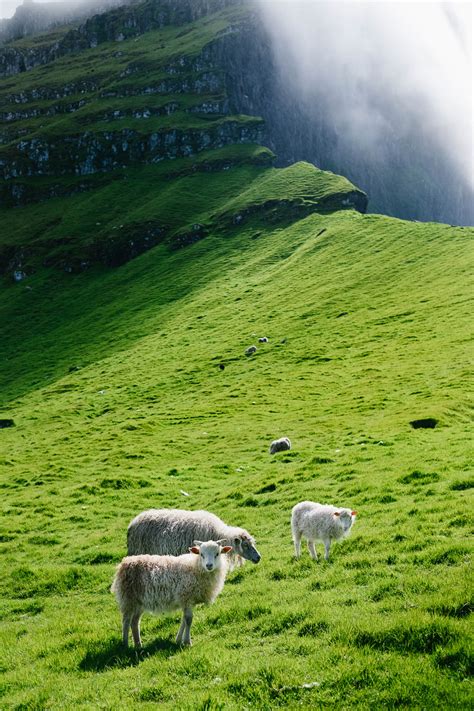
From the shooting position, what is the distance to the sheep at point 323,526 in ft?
45.4

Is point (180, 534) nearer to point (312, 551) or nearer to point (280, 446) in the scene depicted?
point (312, 551)

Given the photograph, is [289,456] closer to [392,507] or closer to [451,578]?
[392,507]

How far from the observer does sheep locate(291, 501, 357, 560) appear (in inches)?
544

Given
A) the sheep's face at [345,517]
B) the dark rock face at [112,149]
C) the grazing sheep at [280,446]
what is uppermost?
the dark rock face at [112,149]

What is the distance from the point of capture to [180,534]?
588 inches

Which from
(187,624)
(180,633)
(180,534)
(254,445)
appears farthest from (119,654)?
(254,445)

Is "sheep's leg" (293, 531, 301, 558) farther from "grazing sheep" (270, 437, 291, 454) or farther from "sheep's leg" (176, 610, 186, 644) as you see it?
"grazing sheep" (270, 437, 291, 454)

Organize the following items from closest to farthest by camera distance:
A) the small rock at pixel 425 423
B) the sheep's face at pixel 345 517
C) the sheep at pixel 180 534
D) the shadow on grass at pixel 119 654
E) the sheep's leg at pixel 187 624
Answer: the shadow on grass at pixel 119 654
the sheep's leg at pixel 187 624
the sheep's face at pixel 345 517
the sheep at pixel 180 534
the small rock at pixel 425 423

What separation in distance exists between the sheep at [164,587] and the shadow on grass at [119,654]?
0.62ft

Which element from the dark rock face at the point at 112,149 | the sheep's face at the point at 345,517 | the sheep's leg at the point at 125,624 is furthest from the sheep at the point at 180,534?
the dark rock face at the point at 112,149

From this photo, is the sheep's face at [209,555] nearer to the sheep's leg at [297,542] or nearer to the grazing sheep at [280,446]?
the sheep's leg at [297,542]

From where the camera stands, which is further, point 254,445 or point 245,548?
point 254,445

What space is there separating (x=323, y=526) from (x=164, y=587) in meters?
5.20

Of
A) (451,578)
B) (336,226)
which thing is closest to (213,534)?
(451,578)
